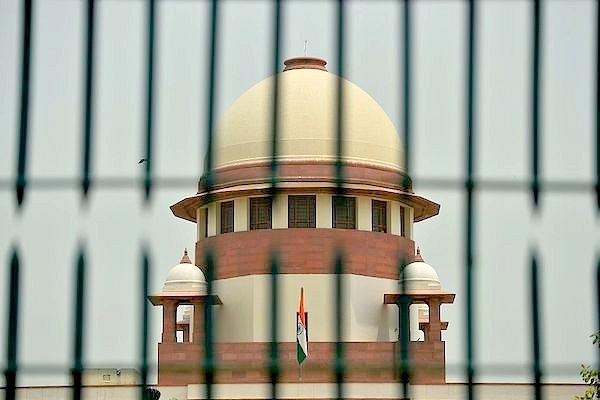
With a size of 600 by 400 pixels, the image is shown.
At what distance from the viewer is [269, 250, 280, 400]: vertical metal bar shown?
3451mm

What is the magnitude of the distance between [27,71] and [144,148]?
12.5 inches

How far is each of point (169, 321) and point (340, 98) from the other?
28525mm

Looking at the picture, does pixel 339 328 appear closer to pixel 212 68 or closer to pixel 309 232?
pixel 212 68

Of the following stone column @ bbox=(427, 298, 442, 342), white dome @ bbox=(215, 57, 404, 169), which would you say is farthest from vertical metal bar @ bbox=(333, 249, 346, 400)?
stone column @ bbox=(427, 298, 442, 342)

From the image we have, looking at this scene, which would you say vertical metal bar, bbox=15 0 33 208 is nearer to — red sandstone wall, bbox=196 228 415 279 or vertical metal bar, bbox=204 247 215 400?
vertical metal bar, bbox=204 247 215 400

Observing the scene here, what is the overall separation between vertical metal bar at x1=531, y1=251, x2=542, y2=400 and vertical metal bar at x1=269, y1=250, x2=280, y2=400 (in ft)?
1.84

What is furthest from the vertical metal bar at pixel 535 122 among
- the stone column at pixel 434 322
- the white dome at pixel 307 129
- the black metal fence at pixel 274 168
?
the stone column at pixel 434 322

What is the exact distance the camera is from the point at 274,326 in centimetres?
346

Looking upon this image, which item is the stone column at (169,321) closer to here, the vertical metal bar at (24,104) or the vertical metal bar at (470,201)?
the vertical metal bar at (24,104)

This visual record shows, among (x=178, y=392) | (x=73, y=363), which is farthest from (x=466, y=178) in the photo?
(x=178, y=392)

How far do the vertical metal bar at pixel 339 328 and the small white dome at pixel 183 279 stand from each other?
27.3 m

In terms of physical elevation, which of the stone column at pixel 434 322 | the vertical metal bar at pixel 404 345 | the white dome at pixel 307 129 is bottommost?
the vertical metal bar at pixel 404 345

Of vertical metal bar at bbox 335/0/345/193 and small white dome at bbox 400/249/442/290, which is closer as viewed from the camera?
vertical metal bar at bbox 335/0/345/193

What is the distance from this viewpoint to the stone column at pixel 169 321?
31062 millimetres
